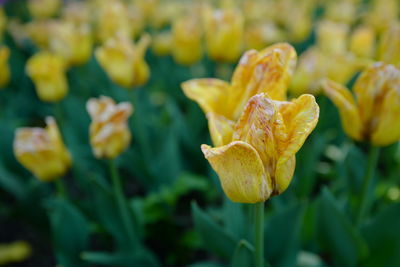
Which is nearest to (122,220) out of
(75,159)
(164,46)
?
(75,159)

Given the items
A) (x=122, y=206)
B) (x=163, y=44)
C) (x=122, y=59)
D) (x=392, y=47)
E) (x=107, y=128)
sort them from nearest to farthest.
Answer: (x=392, y=47)
(x=107, y=128)
(x=122, y=206)
(x=122, y=59)
(x=163, y=44)

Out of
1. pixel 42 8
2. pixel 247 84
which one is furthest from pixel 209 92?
A: pixel 42 8

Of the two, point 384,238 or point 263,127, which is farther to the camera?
point 384,238

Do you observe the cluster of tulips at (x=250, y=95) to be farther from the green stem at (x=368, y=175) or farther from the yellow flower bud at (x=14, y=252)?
the yellow flower bud at (x=14, y=252)

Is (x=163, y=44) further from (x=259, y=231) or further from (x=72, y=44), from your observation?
(x=259, y=231)

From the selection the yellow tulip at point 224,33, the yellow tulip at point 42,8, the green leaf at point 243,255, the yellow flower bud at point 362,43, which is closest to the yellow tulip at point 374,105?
the green leaf at point 243,255

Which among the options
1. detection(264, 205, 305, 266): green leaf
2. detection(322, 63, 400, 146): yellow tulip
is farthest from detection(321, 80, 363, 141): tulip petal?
detection(264, 205, 305, 266): green leaf

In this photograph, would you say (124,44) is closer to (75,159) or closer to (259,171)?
(75,159)

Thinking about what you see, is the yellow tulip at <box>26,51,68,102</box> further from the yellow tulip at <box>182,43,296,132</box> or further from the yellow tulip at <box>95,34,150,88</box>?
the yellow tulip at <box>182,43,296,132</box>
